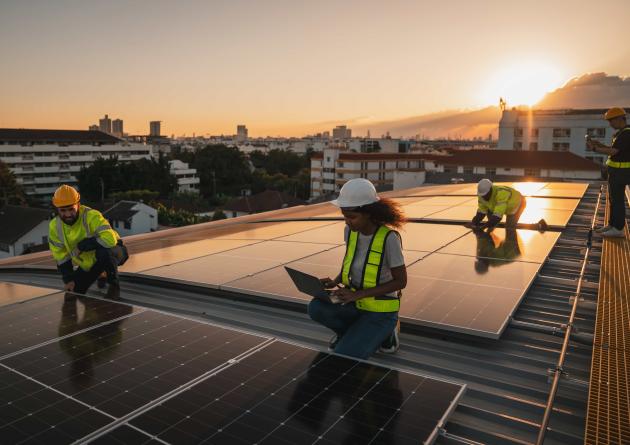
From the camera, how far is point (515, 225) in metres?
11.4

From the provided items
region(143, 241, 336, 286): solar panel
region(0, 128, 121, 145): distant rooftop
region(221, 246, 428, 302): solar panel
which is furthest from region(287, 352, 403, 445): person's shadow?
region(0, 128, 121, 145): distant rooftop

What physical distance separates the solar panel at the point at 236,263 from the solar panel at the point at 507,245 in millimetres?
2608

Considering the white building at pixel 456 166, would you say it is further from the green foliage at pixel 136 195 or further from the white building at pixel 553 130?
the green foliage at pixel 136 195

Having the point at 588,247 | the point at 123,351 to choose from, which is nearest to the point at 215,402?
the point at 123,351

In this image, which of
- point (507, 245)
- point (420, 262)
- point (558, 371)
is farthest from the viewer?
point (507, 245)

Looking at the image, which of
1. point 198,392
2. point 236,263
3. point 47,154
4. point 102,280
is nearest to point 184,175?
point 47,154

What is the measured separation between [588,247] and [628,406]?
20.3 ft

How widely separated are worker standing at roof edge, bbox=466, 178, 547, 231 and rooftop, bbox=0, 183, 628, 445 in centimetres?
40

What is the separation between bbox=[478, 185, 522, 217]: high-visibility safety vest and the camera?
36.2 feet

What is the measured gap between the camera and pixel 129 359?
441 centimetres

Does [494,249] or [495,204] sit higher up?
[495,204]

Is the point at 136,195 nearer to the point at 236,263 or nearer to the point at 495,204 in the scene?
the point at 495,204

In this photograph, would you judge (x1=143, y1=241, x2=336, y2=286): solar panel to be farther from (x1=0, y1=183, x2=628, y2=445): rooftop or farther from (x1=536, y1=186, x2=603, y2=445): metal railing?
(x1=536, y1=186, x2=603, y2=445): metal railing

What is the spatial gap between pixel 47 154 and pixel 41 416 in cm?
11143
